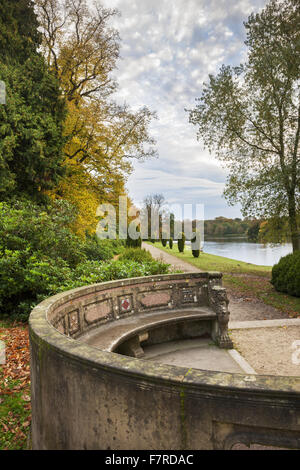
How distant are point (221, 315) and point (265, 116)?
12.1m

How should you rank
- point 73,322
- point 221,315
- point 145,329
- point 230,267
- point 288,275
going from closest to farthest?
point 73,322 → point 145,329 → point 221,315 → point 288,275 → point 230,267

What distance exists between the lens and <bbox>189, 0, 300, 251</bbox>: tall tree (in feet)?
45.5

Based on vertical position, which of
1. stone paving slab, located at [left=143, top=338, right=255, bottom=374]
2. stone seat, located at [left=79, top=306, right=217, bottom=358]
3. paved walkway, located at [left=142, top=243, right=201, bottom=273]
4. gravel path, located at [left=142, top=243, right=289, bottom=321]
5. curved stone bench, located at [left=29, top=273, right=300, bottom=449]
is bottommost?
gravel path, located at [left=142, top=243, right=289, bottom=321]

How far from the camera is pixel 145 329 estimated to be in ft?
17.4

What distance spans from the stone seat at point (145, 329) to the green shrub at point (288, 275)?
6292 mm

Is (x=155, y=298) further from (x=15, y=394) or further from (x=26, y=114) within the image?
(x=26, y=114)

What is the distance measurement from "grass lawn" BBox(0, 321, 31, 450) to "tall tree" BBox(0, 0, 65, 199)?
6062 millimetres

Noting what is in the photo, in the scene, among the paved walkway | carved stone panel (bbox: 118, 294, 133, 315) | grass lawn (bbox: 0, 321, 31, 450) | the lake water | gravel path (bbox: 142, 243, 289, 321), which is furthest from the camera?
the lake water

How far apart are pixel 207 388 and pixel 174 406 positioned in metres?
0.24

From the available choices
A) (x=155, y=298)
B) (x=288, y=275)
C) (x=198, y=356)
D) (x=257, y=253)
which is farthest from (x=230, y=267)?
(x=257, y=253)

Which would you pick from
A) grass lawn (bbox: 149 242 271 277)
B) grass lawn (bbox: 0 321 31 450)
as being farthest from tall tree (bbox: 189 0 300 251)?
grass lawn (bbox: 0 321 31 450)

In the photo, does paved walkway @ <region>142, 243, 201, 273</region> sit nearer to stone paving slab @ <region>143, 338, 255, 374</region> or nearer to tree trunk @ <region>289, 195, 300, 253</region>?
tree trunk @ <region>289, 195, 300, 253</region>

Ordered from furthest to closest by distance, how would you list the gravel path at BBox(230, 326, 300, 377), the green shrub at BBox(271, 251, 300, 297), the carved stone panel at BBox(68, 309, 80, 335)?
the green shrub at BBox(271, 251, 300, 297), the gravel path at BBox(230, 326, 300, 377), the carved stone panel at BBox(68, 309, 80, 335)

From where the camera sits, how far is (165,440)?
1725 millimetres
